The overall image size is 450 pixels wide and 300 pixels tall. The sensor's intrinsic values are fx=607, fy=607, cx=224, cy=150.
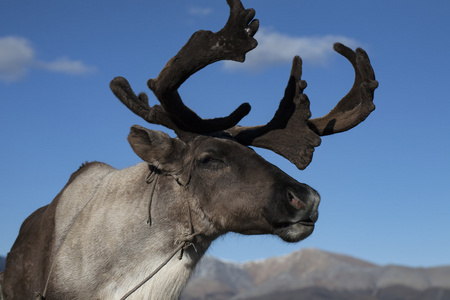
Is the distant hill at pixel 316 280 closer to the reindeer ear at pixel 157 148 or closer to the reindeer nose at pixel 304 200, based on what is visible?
the reindeer ear at pixel 157 148

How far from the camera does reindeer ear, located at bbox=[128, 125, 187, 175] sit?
650 centimetres

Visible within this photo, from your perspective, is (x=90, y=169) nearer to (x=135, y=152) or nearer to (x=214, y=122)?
(x=135, y=152)

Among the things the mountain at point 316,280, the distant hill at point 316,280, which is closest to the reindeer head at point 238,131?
the distant hill at point 316,280

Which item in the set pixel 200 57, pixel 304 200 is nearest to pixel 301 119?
pixel 304 200

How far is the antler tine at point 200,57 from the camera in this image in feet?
20.7

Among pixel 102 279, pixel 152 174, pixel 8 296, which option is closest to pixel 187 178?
pixel 152 174

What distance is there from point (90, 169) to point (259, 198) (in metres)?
2.31

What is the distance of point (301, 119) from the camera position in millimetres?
7227

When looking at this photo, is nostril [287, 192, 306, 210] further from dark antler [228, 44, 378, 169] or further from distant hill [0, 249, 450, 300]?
distant hill [0, 249, 450, 300]

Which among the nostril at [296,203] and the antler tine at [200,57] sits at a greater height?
the antler tine at [200,57]

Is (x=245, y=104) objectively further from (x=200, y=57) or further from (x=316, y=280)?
(x=316, y=280)

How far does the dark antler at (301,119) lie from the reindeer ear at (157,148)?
1.07 metres

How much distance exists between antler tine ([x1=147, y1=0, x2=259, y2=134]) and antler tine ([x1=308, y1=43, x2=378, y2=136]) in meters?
1.35

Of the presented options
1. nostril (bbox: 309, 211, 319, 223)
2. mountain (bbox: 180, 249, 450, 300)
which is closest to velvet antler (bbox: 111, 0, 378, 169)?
nostril (bbox: 309, 211, 319, 223)
